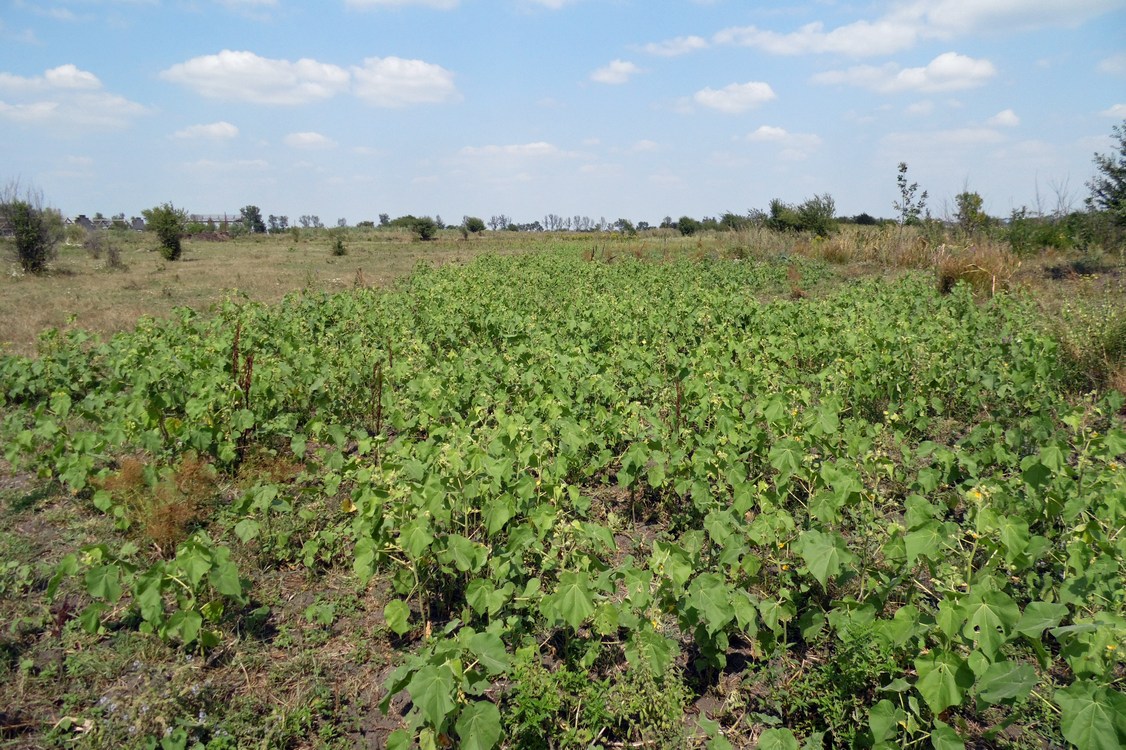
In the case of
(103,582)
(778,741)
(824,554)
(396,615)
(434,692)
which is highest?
(824,554)

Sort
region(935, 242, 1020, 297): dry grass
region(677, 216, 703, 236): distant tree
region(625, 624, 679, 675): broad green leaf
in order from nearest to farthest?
region(625, 624, 679, 675): broad green leaf < region(935, 242, 1020, 297): dry grass < region(677, 216, 703, 236): distant tree

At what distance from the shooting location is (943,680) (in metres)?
2.23

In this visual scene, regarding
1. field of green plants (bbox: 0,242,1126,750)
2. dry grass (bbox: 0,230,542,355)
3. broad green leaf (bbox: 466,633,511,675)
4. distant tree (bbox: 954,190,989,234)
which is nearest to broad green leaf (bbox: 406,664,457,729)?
field of green plants (bbox: 0,242,1126,750)

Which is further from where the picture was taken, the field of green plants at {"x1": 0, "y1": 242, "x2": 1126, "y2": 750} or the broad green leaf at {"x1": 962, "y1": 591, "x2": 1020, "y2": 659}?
the field of green plants at {"x1": 0, "y1": 242, "x2": 1126, "y2": 750}

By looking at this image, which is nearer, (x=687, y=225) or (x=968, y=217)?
(x=968, y=217)

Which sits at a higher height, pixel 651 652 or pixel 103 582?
pixel 103 582

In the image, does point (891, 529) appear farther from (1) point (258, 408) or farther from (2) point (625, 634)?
(1) point (258, 408)

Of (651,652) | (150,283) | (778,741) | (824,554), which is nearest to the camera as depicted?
(778,741)

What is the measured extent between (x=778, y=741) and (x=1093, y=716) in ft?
3.05

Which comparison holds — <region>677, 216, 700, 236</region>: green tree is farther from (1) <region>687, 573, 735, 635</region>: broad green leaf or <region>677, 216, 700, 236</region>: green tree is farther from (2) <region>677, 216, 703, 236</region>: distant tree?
(1) <region>687, 573, 735, 635</region>: broad green leaf

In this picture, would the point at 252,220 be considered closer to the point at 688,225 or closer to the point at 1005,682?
the point at 688,225

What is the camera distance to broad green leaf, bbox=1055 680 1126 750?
1868 mm

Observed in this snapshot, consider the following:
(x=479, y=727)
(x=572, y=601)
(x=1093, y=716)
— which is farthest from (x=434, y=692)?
(x=1093, y=716)

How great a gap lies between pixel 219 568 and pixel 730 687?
2354mm
